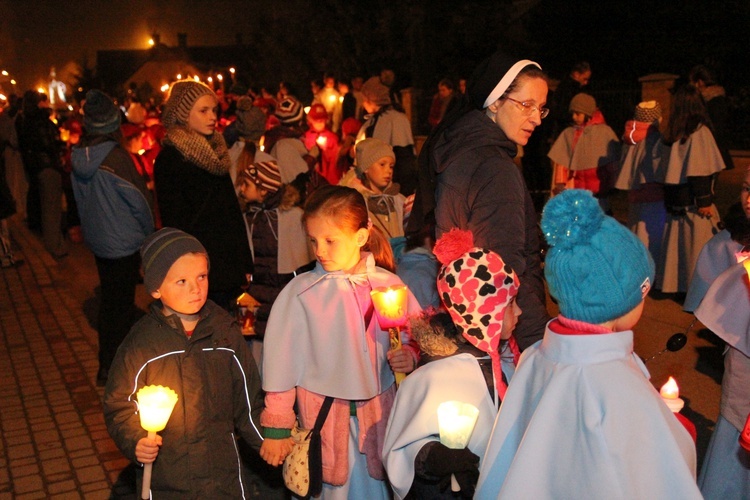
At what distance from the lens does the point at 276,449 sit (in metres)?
3.89

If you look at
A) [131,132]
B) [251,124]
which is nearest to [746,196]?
[251,124]

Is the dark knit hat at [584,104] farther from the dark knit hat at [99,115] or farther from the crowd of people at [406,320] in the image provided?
the dark knit hat at [99,115]

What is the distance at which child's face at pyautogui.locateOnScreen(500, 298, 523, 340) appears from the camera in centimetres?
330

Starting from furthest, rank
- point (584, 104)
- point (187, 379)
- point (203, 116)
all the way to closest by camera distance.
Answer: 1. point (584, 104)
2. point (203, 116)
3. point (187, 379)

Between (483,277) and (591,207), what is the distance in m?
0.69

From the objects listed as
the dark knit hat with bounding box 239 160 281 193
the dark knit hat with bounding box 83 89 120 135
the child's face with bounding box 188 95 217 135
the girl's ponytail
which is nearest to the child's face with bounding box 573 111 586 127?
the dark knit hat with bounding box 239 160 281 193

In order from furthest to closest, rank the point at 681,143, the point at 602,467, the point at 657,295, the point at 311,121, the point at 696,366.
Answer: the point at 311,121 → the point at 657,295 → the point at 681,143 → the point at 696,366 → the point at 602,467

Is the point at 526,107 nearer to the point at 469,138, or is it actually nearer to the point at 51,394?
the point at 469,138

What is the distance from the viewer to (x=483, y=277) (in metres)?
3.20

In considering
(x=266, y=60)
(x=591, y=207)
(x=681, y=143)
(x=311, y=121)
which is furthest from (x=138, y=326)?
(x=266, y=60)

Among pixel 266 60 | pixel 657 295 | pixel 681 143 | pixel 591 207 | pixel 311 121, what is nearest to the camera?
pixel 591 207

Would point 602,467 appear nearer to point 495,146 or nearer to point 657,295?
point 495,146

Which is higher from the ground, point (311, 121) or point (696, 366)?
point (311, 121)

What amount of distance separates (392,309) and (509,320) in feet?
1.75
